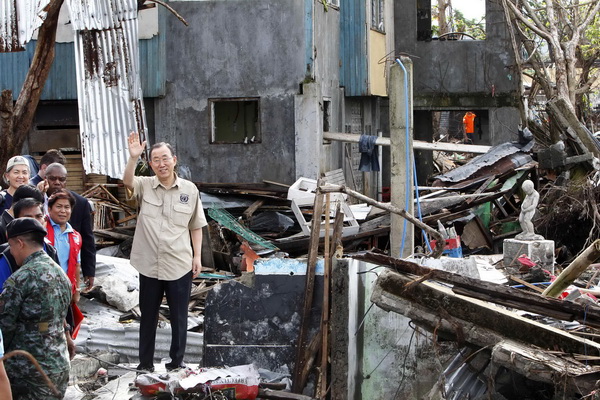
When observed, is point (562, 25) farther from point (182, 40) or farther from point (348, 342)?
point (348, 342)

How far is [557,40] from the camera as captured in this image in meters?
19.7

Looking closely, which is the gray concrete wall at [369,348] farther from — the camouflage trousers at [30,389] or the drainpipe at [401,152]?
the drainpipe at [401,152]

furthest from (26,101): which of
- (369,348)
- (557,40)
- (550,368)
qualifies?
(557,40)

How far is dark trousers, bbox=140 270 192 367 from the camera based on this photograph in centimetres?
758

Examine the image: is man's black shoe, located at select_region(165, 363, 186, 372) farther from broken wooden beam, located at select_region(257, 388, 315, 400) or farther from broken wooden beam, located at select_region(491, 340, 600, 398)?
broken wooden beam, located at select_region(491, 340, 600, 398)

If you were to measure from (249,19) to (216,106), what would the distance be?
1.89m

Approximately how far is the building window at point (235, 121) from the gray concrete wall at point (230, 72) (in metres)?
0.37

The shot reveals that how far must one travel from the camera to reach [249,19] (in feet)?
58.7

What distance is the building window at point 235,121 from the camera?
18.4 m

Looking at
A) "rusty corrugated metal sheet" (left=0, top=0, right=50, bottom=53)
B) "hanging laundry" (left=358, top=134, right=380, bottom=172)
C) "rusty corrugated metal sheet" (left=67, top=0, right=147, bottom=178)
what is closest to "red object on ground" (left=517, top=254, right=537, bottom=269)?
"rusty corrugated metal sheet" (left=67, top=0, right=147, bottom=178)

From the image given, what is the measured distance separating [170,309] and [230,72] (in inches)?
429

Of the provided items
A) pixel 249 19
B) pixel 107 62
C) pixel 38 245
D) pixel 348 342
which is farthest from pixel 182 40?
pixel 38 245

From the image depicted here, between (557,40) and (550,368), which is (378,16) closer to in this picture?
(557,40)

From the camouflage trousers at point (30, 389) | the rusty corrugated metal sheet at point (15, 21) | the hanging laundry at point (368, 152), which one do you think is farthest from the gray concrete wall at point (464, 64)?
the camouflage trousers at point (30, 389)
